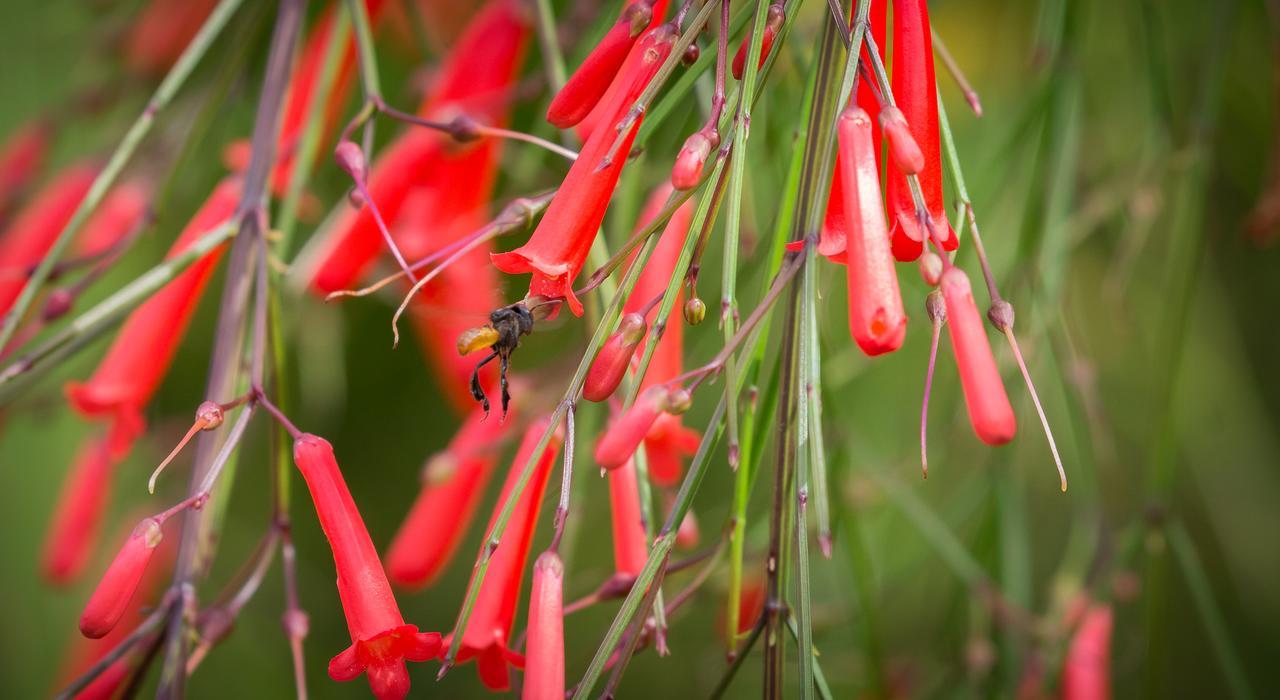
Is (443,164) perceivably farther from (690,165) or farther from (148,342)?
(690,165)

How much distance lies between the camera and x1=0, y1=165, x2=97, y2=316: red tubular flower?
78cm

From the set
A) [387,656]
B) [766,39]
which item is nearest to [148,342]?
[387,656]

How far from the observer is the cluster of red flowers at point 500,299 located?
0.37 meters

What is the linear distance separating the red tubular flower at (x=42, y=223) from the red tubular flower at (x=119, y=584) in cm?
42

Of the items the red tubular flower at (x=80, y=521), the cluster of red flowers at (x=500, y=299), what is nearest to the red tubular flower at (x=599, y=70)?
the cluster of red flowers at (x=500, y=299)

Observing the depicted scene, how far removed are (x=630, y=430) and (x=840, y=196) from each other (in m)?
0.13

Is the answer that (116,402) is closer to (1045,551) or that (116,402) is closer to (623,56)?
(623,56)

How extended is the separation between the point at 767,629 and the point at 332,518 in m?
0.19

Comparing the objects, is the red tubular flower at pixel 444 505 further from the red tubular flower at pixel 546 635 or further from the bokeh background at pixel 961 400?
the red tubular flower at pixel 546 635

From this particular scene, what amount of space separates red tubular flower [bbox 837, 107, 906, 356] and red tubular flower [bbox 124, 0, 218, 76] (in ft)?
2.66

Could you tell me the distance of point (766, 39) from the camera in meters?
0.42

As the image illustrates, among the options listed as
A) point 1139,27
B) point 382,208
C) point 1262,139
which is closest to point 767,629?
point 382,208

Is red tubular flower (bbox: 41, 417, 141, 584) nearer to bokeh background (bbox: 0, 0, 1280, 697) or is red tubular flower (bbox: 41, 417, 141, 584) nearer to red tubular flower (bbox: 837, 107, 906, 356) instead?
bokeh background (bbox: 0, 0, 1280, 697)

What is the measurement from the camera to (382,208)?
2.15 ft
